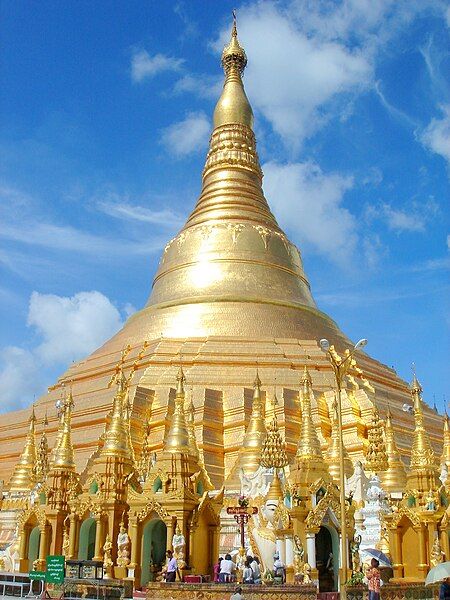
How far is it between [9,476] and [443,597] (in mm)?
25609

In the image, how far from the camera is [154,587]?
49.9 ft

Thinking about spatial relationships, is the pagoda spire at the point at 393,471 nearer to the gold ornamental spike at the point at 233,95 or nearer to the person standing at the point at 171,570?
the person standing at the point at 171,570

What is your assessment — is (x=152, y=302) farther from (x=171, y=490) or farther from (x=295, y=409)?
(x=171, y=490)

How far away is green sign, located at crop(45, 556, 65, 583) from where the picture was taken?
15727 millimetres

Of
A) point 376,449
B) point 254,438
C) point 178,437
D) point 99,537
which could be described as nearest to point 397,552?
point 376,449

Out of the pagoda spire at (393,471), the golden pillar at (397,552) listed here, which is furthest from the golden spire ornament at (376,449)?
the golden pillar at (397,552)

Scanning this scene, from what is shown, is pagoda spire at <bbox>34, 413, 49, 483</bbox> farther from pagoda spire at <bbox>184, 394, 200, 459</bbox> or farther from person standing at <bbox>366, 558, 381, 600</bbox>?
person standing at <bbox>366, 558, 381, 600</bbox>

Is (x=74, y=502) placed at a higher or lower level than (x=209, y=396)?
lower

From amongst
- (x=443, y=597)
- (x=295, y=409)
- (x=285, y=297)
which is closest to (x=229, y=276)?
(x=285, y=297)

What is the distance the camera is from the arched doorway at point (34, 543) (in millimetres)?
24416

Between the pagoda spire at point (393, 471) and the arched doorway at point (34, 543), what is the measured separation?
11912 millimetres

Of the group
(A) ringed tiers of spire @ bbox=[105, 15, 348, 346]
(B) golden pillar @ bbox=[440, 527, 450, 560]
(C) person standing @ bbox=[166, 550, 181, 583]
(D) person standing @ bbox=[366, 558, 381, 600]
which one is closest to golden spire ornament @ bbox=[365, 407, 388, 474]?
(B) golden pillar @ bbox=[440, 527, 450, 560]

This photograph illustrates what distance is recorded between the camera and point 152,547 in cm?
2230

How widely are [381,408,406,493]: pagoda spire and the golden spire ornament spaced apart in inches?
11.3
